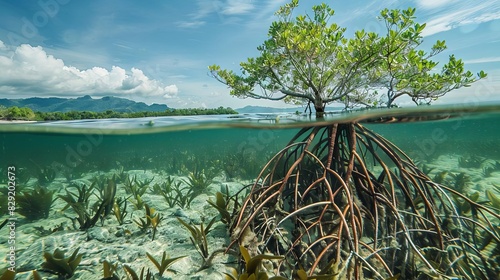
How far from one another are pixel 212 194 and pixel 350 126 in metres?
4.75

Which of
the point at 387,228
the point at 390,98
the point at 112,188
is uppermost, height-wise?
the point at 390,98

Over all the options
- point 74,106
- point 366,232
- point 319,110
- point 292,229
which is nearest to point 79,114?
point 74,106

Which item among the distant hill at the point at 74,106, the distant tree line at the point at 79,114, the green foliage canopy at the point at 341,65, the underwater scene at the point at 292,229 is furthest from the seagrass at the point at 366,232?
the distant hill at the point at 74,106

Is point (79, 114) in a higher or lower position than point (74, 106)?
lower

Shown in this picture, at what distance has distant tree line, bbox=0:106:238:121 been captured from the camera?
9547 mm

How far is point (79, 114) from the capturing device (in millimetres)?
11758

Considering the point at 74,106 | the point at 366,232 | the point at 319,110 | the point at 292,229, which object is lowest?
the point at 366,232

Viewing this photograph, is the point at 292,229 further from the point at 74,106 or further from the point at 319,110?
the point at 74,106

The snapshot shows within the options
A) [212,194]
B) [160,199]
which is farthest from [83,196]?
[212,194]

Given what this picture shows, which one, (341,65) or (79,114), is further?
(79,114)

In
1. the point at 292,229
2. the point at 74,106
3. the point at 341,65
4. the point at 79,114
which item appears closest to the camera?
the point at 292,229

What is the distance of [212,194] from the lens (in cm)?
755

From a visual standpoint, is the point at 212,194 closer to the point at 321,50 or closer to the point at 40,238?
the point at 40,238

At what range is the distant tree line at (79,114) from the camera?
376 inches
